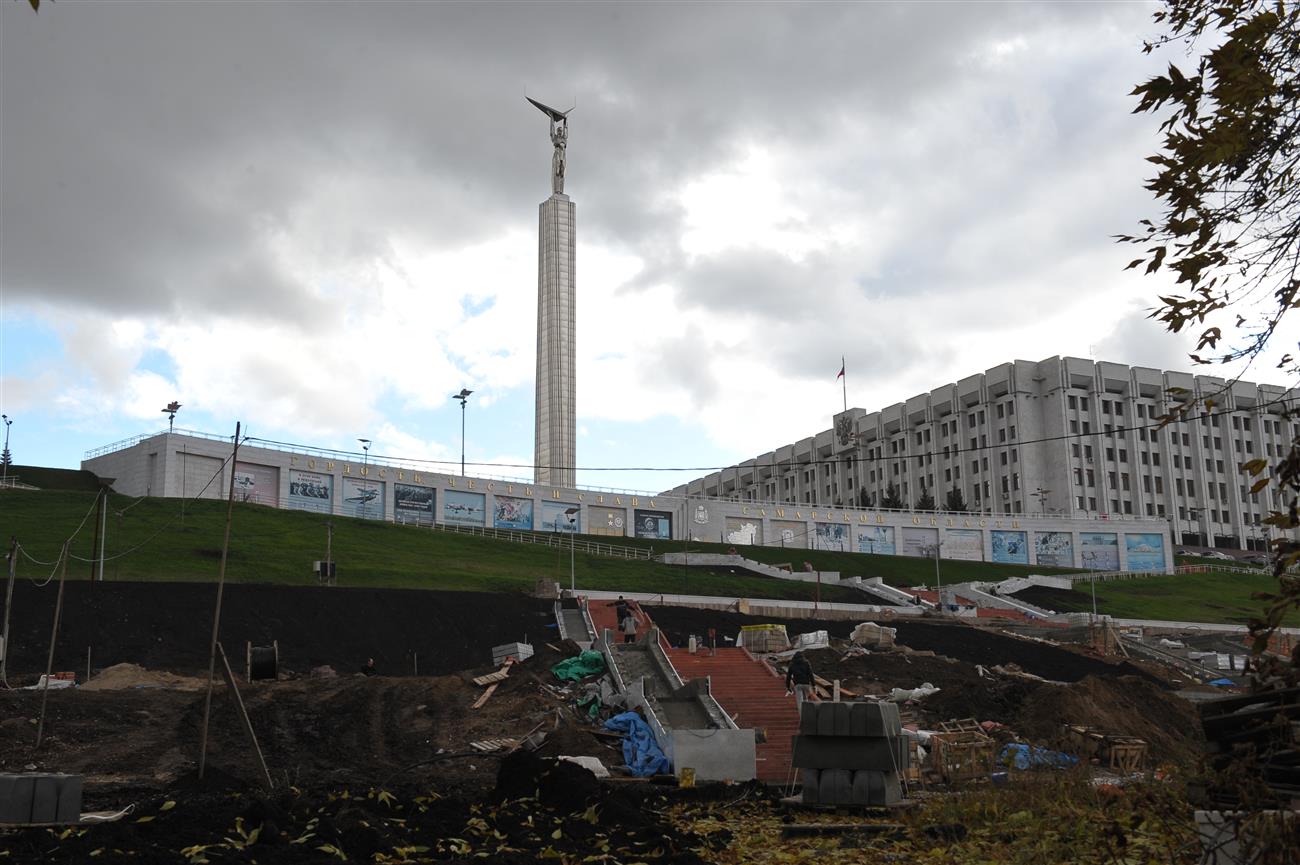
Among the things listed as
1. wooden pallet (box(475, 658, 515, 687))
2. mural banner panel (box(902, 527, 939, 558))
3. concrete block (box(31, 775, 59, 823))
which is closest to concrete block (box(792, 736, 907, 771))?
concrete block (box(31, 775, 59, 823))

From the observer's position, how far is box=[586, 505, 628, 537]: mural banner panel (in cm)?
9131

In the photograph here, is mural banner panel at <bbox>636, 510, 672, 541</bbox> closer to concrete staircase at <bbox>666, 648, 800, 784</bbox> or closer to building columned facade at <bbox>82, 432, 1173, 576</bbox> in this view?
building columned facade at <bbox>82, 432, 1173, 576</bbox>

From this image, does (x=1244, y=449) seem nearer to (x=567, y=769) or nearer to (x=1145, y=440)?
(x=1145, y=440)

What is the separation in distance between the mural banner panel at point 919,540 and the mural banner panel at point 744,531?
1419cm

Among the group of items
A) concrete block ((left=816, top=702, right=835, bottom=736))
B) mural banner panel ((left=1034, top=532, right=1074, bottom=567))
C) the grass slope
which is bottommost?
concrete block ((left=816, top=702, right=835, bottom=736))

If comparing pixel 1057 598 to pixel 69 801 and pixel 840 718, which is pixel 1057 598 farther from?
pixel 69 801

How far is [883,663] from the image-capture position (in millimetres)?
35312

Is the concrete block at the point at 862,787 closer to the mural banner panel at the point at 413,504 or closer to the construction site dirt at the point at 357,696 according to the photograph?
the construction site dirt at the point at 357,696

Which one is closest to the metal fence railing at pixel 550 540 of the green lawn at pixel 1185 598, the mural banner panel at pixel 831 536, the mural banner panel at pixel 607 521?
the mural banner panel at pixel 607 521

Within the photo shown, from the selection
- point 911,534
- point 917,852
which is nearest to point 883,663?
point 917,852

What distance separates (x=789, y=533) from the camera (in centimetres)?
9912

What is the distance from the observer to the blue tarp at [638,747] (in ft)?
71.9

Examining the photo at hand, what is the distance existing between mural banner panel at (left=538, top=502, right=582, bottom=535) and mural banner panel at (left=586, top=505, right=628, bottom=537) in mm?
1169

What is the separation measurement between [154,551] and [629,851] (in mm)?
52171
